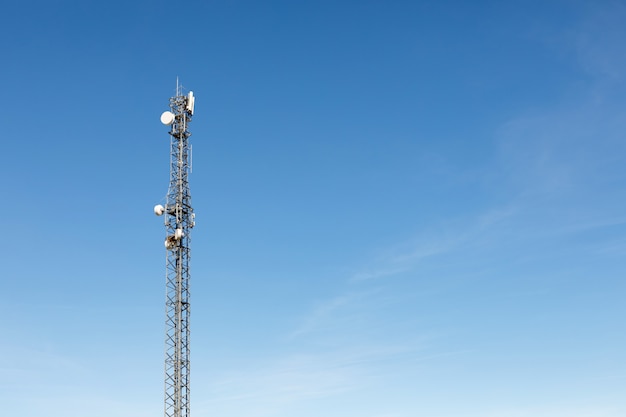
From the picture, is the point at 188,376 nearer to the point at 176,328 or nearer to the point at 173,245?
the point at 176,328

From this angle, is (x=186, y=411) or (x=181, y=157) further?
(x=181, y=157)

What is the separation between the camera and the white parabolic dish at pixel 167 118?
286 feet

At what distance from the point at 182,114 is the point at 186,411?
98.3 feet

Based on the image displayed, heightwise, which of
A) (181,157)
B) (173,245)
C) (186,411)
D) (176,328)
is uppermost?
(181,157)

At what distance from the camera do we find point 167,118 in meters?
87.2

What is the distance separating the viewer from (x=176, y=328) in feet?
266

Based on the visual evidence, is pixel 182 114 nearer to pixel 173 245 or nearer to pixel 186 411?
pixel 173 245

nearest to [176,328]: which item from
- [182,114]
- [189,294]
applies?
[189,294]

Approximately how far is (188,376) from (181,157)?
22.0m

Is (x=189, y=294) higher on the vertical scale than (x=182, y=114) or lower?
lower

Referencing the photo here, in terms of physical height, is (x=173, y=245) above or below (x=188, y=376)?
above

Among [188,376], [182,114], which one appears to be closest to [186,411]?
[188,376]

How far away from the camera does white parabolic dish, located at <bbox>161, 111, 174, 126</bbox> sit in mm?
87125

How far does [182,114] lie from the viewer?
289 ft
